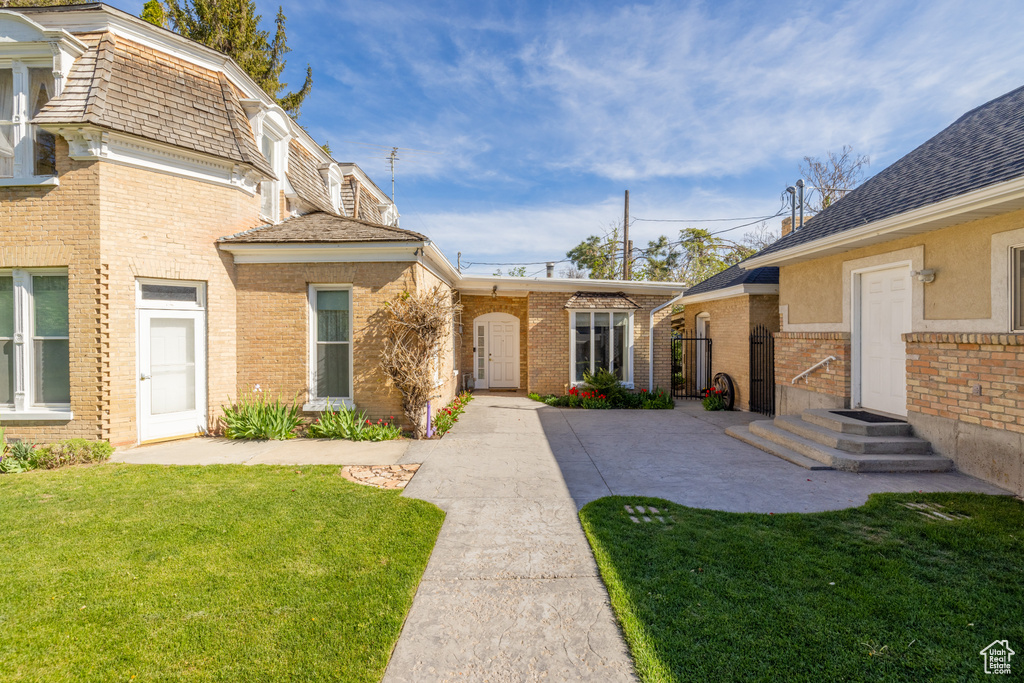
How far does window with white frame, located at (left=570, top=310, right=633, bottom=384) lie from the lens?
12.1 meters

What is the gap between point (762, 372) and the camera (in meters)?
10.8

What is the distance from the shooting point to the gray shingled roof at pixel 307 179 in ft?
32.8

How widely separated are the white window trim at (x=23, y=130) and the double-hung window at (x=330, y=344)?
13.5 ft

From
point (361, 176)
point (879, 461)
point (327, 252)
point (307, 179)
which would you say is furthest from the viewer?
point (361, 176)

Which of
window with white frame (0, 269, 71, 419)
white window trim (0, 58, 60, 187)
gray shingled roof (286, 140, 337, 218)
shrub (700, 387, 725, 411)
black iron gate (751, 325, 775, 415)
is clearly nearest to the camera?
white window trim (0, 58, 60, 187)

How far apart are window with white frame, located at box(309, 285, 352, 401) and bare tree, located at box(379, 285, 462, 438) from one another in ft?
2.52

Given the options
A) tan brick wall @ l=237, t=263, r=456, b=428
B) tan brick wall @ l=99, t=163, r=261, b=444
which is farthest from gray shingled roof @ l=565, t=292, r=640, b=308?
tan brick wall @ l=99, t=163, r=261, b=444

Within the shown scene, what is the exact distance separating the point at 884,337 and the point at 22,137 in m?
13.8

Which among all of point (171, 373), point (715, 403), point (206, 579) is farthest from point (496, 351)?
point (206, 579)

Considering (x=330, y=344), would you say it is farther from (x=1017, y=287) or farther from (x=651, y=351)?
→ (x=1017, y=287)

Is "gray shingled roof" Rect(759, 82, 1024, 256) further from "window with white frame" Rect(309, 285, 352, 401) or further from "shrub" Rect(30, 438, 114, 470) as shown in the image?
"shrub" Rect(30, 438, 114, 470)

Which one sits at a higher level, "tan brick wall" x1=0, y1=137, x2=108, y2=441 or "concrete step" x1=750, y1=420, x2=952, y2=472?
"tan brick wall" x1=0, y1=137, x2=108, y2=441

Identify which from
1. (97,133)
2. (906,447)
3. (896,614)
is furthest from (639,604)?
(97,133)

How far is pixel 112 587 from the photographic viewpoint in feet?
10.2
